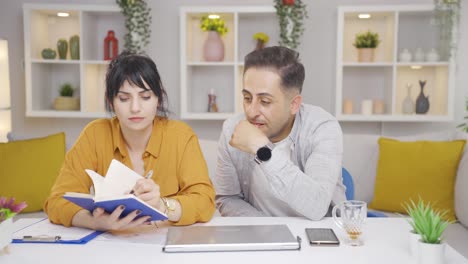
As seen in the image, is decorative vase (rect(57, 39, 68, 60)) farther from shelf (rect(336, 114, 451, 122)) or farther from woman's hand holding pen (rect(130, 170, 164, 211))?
woman's hand holding pen (rect(130, 170, 164, 211))

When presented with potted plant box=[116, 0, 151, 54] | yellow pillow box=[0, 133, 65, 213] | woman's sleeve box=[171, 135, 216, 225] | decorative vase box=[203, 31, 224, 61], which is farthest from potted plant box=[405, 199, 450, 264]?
potted plant box=[116, 0, 151, 54]

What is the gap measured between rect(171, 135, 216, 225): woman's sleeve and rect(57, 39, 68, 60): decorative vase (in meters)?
2.50

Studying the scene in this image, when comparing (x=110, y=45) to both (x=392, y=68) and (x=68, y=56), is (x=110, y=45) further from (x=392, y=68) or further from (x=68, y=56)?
(x=392, y=68)

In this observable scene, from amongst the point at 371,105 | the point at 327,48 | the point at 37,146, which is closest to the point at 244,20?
the point at 327,48

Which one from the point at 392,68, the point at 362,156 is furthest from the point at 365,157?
the point at 392,68

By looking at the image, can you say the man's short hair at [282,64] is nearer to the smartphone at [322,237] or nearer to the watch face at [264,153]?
the watch face at [264,153]

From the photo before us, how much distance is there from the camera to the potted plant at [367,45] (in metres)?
3.83

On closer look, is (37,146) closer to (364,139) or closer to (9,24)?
(9,24)

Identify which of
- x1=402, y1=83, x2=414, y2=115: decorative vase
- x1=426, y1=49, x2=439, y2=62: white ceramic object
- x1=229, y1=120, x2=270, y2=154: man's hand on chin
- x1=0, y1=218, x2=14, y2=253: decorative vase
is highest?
x1=426, y1=49, x2=439, y2=62: white ceramic object

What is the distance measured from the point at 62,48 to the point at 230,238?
304cm

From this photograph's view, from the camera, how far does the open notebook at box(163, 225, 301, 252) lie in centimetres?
131

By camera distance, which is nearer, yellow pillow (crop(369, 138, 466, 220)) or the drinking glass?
the drinking glass

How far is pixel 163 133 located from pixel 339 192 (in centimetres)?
74

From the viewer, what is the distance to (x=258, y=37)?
3943 millimetres
